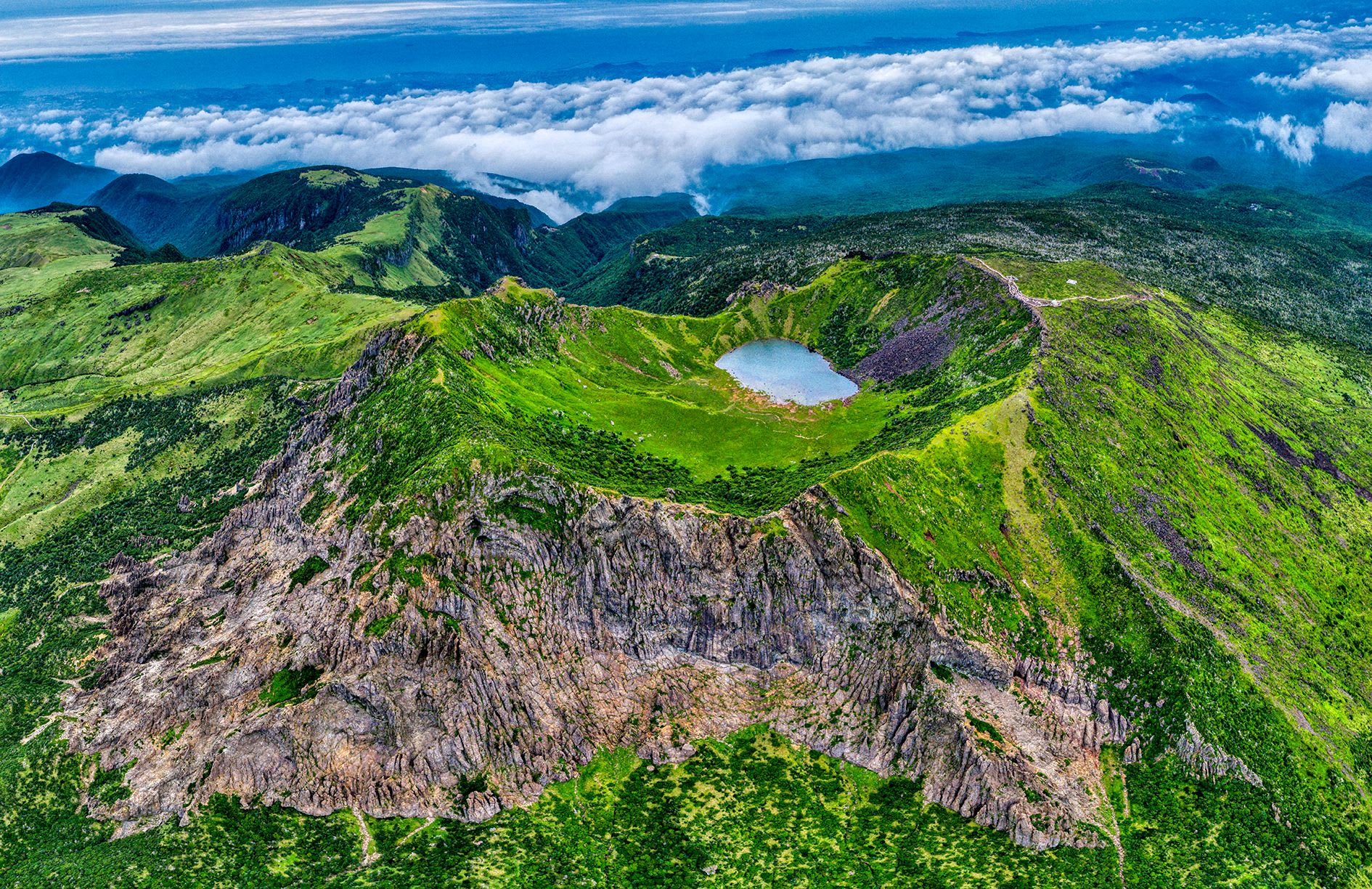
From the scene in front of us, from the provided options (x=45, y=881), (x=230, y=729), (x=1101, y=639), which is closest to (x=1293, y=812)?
(x=1101, y=639)

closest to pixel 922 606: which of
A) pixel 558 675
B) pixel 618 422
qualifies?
pixel 558 675

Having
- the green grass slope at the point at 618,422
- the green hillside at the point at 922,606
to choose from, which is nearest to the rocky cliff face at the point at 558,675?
the green hillside at the point at 922,606

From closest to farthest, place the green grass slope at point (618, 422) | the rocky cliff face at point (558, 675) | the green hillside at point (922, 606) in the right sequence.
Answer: the green hillside at point (922, 606) < the rocky cliff face at point (558, 675) < the green grass slope at point (618, 422)

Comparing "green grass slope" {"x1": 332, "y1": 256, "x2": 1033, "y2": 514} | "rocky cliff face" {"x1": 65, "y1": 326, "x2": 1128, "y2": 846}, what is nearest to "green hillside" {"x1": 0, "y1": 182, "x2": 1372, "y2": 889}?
"green grass slope" {"x1": 332, "y1": 256, "x2": 1033, "y2": 514}

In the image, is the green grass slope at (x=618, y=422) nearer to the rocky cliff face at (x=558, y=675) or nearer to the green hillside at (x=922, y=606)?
the green hillside at (x=922, y=606)

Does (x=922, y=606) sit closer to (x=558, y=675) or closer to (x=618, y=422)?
(x=558, y=675)

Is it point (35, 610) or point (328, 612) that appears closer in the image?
point (328, 612)

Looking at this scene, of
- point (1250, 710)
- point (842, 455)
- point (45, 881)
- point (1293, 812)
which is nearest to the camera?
point (45, 881)

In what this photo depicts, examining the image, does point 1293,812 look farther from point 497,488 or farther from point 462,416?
point 462,416
